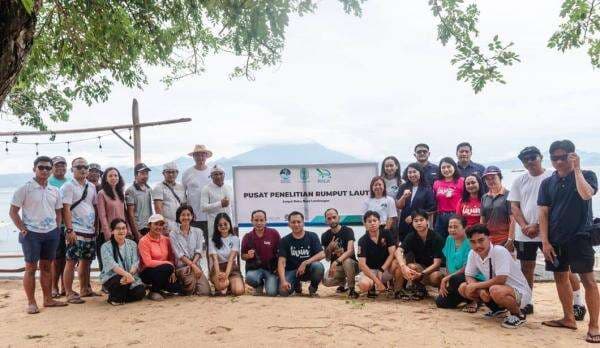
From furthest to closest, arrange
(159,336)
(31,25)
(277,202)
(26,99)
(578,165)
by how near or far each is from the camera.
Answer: (26,99) → (277,202) → (159,336) → (578,165) → (31,25)

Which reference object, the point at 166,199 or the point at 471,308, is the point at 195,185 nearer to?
the point at 166,199

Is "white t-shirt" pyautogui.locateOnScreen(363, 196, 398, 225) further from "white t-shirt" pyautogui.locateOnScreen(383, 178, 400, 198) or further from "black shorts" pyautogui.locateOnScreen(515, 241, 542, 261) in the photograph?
"black shorts" pyautogui.locateOnScreen(515, 241, 542, 261)

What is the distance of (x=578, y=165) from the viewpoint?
420cm

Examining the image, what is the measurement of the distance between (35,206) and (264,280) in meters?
2.81

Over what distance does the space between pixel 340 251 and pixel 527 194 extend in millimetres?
2339

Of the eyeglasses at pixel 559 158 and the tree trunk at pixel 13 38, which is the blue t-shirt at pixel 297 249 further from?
the tree trunk at pixel 13 38

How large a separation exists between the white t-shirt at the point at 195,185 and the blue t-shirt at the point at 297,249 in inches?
49.2

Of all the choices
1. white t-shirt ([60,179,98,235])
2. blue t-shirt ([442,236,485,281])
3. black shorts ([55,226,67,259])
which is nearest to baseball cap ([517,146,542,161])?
blue t-shirt ([442,236,485,281])

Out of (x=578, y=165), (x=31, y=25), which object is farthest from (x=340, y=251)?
(x=31, y=25)

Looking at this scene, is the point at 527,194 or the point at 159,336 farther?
the point at 527,194

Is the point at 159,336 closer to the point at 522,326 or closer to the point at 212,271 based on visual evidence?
the point at 212,271

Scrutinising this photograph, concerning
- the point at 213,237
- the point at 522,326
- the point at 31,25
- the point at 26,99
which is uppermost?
the point at 26,99

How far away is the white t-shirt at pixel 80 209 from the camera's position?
586 cm

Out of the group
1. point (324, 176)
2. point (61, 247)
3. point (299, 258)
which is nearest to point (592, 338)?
point (299, 258)
